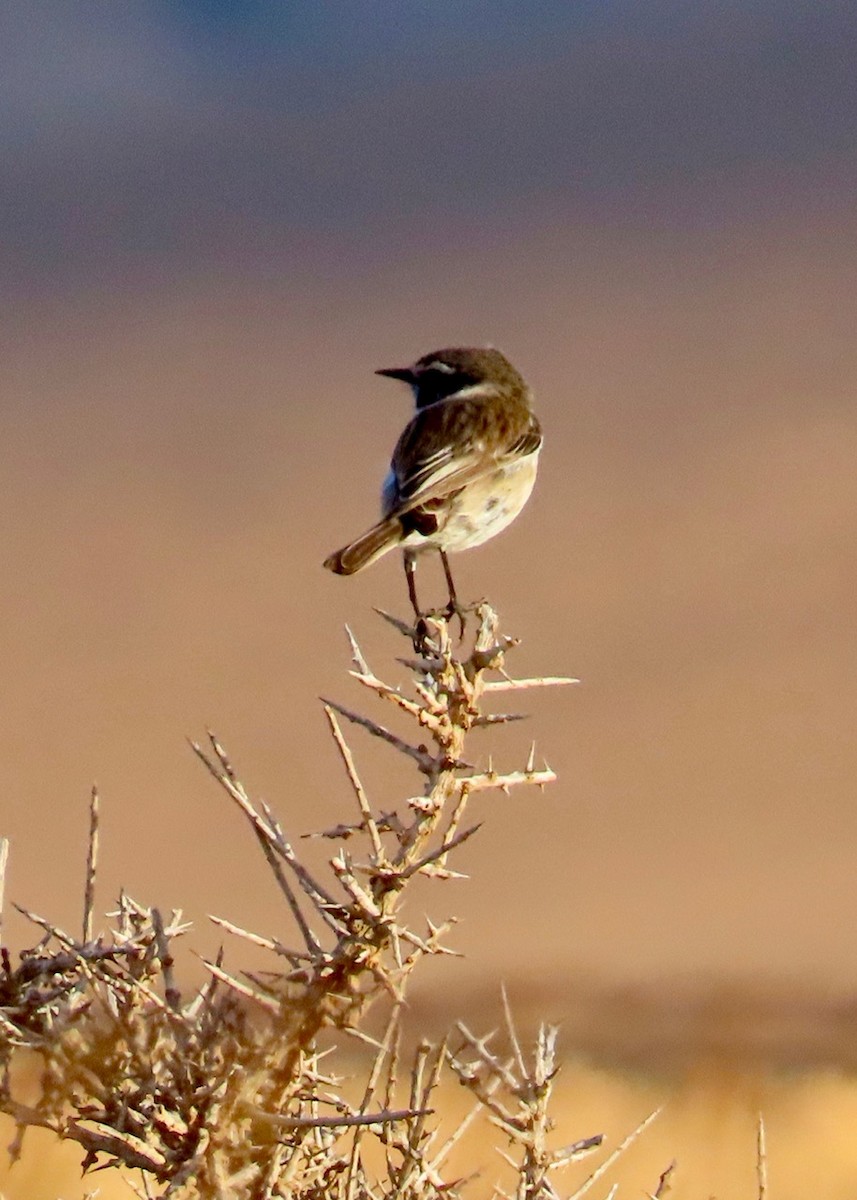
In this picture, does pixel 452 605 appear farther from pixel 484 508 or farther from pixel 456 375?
pixel 456 375

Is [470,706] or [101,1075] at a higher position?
[470,706]

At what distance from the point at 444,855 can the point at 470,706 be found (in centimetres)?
44

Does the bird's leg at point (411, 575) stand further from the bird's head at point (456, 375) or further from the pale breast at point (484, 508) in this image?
the bird's head at point (456, 375)

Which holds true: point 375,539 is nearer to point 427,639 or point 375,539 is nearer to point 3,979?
point 427,639

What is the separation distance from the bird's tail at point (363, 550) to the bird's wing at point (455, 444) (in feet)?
1.16

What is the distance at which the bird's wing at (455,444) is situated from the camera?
6547 mm

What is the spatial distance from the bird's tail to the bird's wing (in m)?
0.35

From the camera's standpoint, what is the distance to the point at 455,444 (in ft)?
23.2

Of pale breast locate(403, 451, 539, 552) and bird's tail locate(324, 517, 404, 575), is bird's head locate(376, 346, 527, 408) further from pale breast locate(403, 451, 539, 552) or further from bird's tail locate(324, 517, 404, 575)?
bird's tail locate(324, 517, 404, 575)

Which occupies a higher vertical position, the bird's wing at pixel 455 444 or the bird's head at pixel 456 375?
the bird's head at pixel 456 375

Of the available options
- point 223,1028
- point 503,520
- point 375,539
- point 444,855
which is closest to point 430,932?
point 444,855

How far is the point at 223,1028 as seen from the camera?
2.72 metres

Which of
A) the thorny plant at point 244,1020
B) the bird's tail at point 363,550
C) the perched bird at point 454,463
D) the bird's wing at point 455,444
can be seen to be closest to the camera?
the thorny plant at point 244,1020

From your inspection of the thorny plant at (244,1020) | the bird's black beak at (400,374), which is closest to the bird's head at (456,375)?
the bird's black beak at (400,374)
